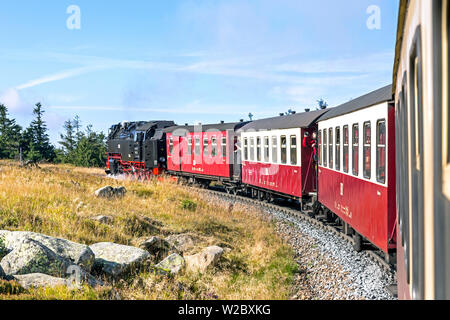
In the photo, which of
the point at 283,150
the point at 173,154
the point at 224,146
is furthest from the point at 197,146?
the point at 283,150

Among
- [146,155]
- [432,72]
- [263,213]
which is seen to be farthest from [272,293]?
[146,155]

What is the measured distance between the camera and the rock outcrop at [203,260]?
9.30m

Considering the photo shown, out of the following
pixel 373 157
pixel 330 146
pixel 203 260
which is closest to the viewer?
pixel 373 157

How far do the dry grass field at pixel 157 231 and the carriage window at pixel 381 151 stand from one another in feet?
9.36

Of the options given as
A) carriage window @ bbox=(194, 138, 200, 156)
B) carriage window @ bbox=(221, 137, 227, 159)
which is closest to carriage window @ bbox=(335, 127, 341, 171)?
carriage window @ bbox=(221, 137, 227, 159)

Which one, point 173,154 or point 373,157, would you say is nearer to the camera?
point 373,157

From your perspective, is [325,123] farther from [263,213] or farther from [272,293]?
[272,293]

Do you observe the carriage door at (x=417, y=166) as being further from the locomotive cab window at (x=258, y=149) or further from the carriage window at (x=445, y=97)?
the locomotive cab window at (x=258, y=149)

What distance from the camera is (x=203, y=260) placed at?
9.57 metres

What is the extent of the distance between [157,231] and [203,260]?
9.10ft

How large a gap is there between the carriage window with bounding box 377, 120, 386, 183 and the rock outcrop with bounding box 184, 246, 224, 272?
391 cm

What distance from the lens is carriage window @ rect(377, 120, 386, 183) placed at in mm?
7629

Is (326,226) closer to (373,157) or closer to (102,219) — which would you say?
(373,157)

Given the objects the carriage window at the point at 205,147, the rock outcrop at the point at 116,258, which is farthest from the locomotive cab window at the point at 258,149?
the rock outcrop at the point at 116,258
